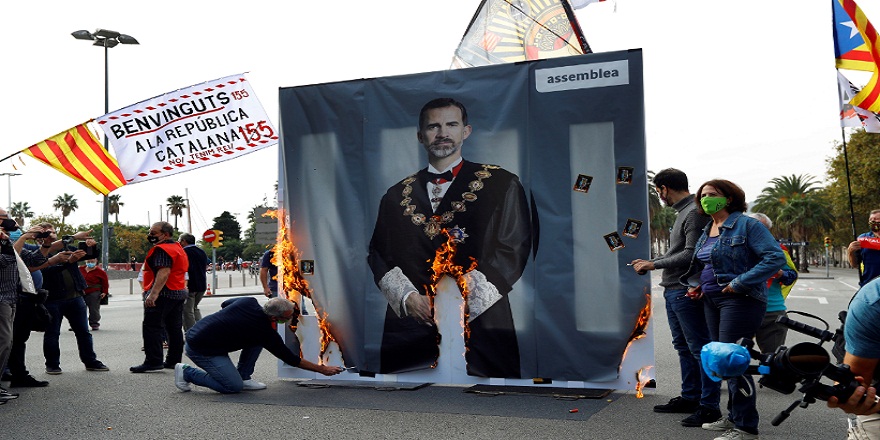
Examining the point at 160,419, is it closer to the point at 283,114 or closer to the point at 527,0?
the point at 283,114

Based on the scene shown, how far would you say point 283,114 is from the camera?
9023 mm

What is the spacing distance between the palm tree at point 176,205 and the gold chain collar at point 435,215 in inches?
4909

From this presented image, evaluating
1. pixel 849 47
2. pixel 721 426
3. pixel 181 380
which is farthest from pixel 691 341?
pixel 181 380

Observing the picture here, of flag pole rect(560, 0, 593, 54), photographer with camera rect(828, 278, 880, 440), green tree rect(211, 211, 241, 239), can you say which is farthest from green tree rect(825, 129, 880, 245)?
green tree rect(211, 211, 241, 239)

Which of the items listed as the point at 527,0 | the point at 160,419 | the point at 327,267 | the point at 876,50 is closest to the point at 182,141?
the point at 327,267

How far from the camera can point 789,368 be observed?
7.59 feet

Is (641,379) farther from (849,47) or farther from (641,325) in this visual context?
(849,47)

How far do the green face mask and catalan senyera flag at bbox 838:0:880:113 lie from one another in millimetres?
2975

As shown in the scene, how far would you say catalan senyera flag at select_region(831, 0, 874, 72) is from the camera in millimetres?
7702

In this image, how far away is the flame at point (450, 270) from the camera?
8.07m

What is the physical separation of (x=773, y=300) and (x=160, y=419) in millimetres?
5647

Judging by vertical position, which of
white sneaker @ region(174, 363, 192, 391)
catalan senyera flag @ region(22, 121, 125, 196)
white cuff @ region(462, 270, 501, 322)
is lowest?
white sneaker @ region(174, 363, 192, 391)

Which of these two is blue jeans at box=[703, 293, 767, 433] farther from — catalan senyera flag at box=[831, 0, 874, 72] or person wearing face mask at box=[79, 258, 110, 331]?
person wearing face mask at box=[79, 258, 110, 331]

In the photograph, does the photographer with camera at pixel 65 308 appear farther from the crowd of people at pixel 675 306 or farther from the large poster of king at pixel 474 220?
the large poster of king at pixel 474 220
